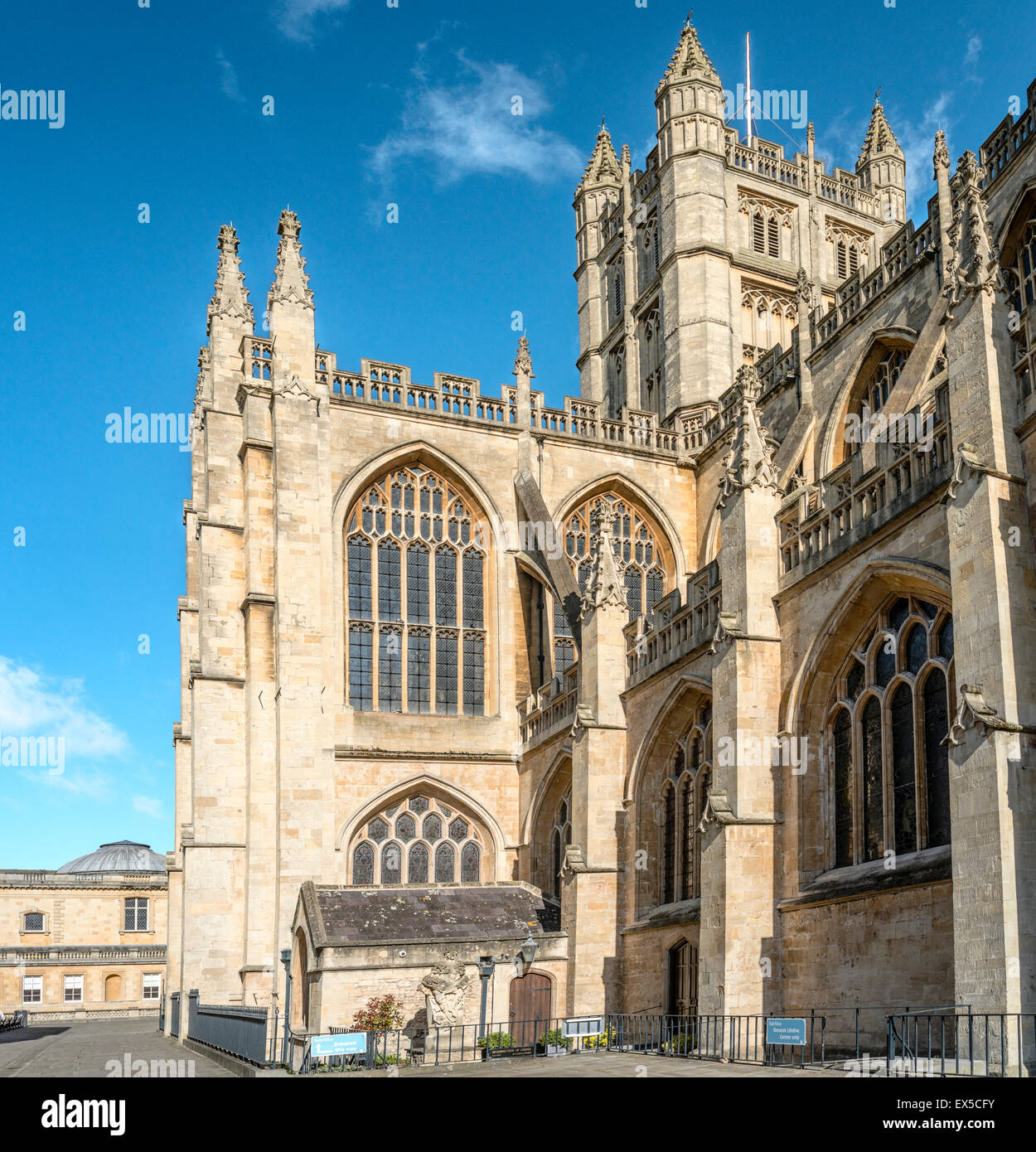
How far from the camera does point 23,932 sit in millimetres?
59375

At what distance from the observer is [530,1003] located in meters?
22.5

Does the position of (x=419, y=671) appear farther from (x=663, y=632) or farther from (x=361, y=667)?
(x=663, y=632)

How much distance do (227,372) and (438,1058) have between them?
1775 centimetres

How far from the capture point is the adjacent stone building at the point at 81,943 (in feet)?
186

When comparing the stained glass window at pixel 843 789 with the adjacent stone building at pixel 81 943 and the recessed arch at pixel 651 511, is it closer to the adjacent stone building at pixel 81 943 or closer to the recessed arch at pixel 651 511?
the recessed arch at pixel 651 511

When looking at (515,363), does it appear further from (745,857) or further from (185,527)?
(745,857)

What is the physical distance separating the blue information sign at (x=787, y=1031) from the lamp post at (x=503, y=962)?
5644 millimetres

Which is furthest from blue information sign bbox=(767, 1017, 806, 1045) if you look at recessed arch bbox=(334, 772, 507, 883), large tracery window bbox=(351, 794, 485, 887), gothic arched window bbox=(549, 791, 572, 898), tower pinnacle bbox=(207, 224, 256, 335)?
tower pinnacle bbox=(207, 224, 256, 335)

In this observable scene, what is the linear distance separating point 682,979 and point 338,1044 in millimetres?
6975

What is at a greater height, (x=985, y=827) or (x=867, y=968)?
(x=985, y=827)

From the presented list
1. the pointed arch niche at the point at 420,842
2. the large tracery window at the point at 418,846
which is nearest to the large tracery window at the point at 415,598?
the pointed arch niche at the point at 420,842

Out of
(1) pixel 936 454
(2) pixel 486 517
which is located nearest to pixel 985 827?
(1) pixel 936 454

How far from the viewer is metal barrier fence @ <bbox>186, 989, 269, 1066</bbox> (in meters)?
19.6
